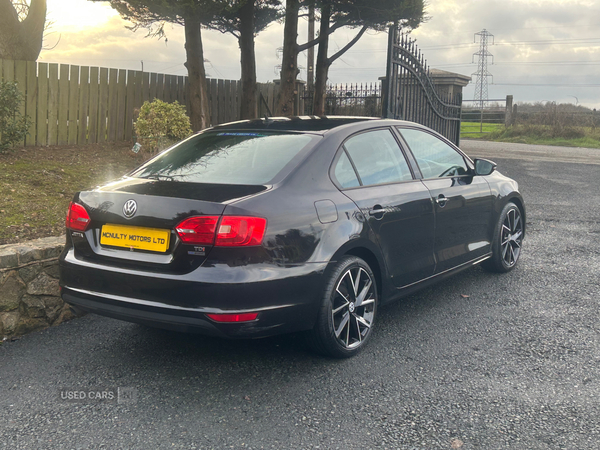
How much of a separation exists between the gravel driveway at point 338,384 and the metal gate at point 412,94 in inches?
248

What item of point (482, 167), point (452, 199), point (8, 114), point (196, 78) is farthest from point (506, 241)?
point (196, 78)

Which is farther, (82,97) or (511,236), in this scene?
(82,97)

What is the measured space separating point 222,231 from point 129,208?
64 cm

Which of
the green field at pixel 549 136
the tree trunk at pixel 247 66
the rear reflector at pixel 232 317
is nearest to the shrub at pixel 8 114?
the tree trunk at pixel 247 66

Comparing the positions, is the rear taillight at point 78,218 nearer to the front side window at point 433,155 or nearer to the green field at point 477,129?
the front side window at point 433,155

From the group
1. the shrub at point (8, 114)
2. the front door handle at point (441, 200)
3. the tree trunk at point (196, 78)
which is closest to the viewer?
the front door handle at point (441, 200)

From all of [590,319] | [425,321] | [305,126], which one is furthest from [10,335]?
[590,319]

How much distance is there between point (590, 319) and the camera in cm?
466

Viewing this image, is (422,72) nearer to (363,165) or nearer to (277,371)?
(363,165)

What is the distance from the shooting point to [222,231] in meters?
3.23

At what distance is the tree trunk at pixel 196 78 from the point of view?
43.2ft

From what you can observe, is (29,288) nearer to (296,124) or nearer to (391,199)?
A: (296,124)

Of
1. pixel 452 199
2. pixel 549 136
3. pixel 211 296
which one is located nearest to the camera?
pixel 211 296

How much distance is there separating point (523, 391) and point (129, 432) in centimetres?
221
